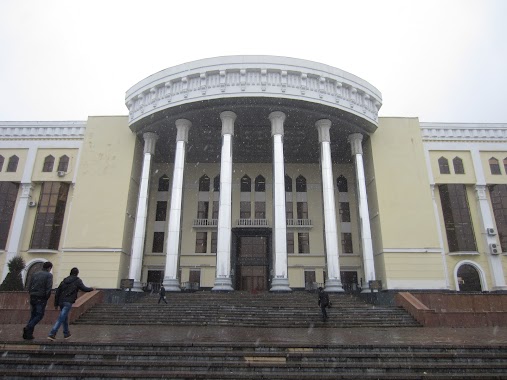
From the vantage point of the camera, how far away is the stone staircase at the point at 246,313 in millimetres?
13453

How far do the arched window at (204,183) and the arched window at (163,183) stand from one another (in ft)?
8.07

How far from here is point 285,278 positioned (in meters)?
19.2

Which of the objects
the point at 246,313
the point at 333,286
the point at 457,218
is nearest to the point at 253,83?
the point at 333,286

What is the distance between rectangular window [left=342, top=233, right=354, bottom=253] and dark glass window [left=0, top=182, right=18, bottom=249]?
2196cm

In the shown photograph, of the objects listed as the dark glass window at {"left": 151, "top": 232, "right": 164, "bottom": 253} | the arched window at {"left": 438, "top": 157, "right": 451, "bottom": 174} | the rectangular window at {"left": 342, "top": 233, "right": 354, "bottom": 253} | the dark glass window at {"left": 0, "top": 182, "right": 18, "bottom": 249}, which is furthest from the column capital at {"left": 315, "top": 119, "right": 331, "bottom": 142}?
the dark glass window at {"left": 0, "top": 182, "right": 18, "bottom": 249}

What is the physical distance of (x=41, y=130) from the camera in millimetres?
25562

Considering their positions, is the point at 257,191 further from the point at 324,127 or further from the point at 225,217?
the point at 225,217

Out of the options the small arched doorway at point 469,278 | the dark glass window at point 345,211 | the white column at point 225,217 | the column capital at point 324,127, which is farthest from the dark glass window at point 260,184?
the small arched doorway at point 469,278

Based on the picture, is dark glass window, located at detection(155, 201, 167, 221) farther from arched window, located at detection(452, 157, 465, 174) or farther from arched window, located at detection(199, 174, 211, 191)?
arched window, located at detection(452, 157, 465, 174)

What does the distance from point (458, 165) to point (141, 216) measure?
2046 cm

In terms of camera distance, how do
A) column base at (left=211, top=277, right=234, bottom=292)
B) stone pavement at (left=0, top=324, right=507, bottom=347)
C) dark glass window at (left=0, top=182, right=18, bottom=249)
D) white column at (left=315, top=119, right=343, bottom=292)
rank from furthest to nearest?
dark glass window at (left=0, top=182, right=18, bottom=249), white column at (left=315, top=119, right=343, bottom=292), column base at (left=211, top=277, right=234, bottom=292), stone pavement at (left=0, top=324, right=507, bottom=347)

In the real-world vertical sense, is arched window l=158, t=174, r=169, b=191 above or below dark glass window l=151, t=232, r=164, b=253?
above

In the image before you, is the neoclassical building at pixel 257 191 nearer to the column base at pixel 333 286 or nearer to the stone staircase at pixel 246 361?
the column base at pixel 333 286

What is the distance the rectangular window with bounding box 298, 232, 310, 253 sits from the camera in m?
26.7
